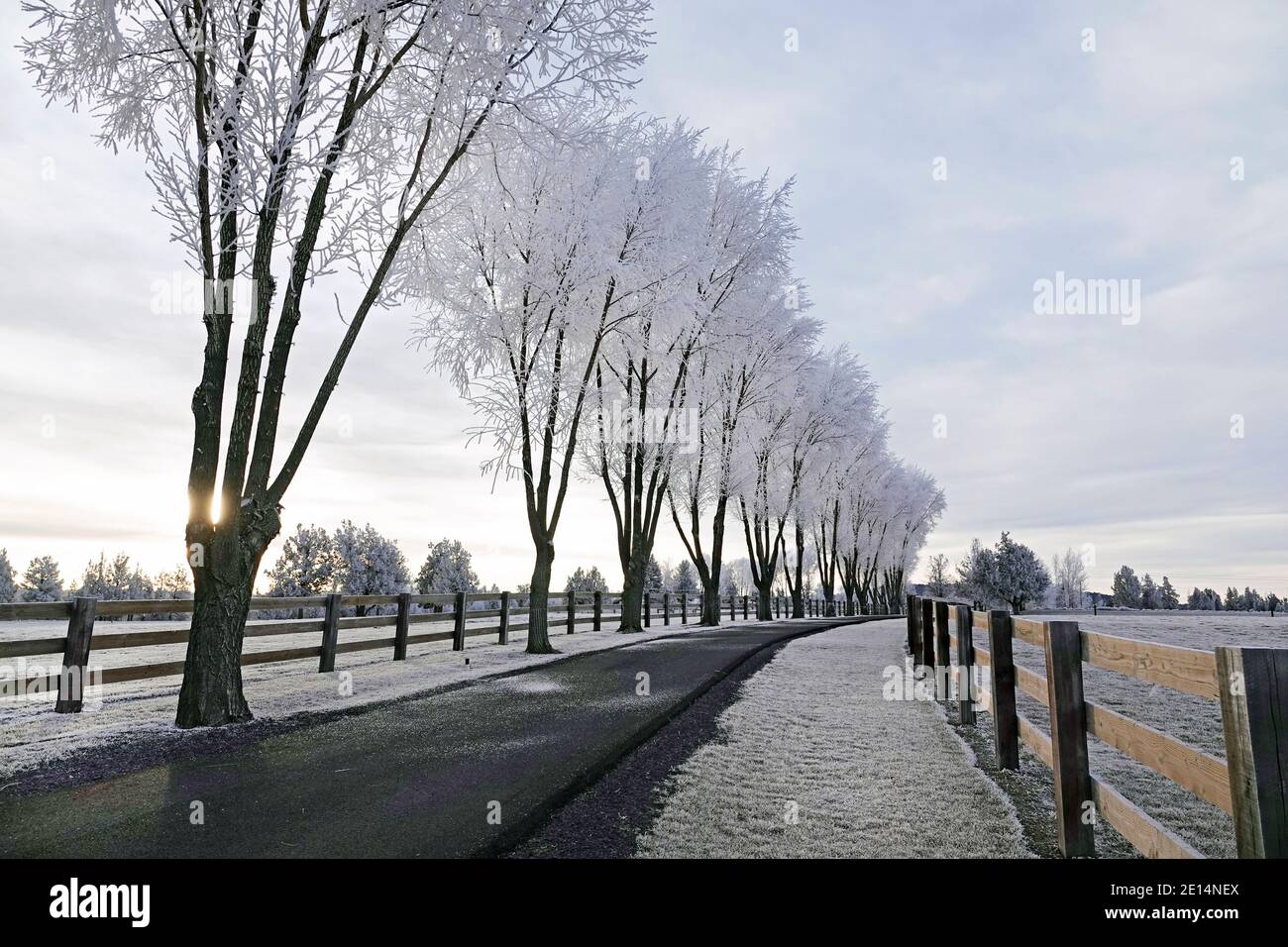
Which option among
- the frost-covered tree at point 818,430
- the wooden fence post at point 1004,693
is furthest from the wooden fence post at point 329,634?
the frost-covered tree at point 818,430

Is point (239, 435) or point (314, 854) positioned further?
point (239, 435)

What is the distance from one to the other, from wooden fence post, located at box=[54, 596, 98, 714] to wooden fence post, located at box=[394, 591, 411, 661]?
5608mm

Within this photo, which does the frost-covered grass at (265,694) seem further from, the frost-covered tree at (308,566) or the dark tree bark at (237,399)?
the frost-covered tree at (308,566)

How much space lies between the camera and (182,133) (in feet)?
32.4

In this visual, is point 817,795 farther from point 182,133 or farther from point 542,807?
point 182,133

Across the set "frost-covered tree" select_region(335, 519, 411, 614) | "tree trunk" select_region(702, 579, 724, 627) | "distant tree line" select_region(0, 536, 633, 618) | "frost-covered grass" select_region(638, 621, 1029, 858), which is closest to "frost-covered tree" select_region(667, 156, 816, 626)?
"tree trunk" select_region(702, 579, 724, 627)

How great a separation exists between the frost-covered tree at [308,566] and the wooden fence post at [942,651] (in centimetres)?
8106

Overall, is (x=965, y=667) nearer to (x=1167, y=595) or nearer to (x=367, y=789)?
(x=367, y=789)

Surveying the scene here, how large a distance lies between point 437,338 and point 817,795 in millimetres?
15018

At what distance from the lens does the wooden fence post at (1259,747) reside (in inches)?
120

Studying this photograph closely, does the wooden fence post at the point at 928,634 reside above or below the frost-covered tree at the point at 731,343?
below

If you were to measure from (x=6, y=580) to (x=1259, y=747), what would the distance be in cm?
10996

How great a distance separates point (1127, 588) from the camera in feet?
440

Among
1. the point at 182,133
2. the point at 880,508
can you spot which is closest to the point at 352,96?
the point at 182,133
